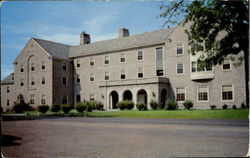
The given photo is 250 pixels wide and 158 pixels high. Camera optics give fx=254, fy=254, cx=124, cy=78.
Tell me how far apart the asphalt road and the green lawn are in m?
0.09

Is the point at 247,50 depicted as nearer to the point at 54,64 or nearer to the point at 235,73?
the point at 235,73

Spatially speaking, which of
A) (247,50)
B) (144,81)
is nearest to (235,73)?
(247,50)

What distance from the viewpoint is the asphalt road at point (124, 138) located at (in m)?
3.98

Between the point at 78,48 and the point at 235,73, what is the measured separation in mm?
2751

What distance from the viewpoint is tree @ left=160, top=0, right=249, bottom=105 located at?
3.84m

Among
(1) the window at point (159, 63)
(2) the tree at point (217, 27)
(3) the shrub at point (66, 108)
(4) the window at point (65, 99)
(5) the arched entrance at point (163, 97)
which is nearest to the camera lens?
(2) the tree at point (217, 27)

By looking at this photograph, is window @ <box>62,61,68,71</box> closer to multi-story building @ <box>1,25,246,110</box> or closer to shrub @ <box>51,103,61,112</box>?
multi-story building @ <box>1,25,246,110</box>

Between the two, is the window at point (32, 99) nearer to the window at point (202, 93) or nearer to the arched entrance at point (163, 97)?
the arched entrance at point (163, 97)

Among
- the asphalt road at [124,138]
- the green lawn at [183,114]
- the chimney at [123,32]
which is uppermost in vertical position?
the chimney at [123,32]

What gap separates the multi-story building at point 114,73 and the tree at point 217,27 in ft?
0.50

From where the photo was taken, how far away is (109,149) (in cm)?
435

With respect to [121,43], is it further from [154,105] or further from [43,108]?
[43,108]

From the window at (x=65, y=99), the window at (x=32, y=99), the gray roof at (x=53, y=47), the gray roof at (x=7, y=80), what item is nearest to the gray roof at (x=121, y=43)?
the gray roof at (x=53, y=47)

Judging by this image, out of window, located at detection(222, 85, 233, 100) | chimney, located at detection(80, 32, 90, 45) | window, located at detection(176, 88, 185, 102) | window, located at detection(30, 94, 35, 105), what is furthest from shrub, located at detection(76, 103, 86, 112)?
window, located at detection(222, 85, 233, 100)
